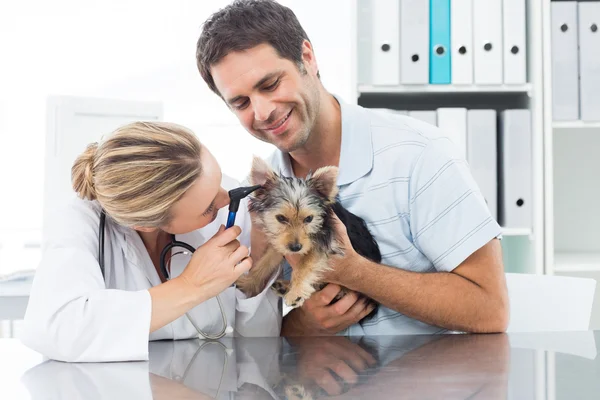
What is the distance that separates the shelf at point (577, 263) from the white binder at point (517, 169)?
229 mm

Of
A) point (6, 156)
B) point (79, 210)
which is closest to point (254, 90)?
point (79, 210)

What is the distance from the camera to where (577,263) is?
2.85m

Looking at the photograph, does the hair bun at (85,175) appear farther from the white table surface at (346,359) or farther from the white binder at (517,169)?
the white binder at (517,169)

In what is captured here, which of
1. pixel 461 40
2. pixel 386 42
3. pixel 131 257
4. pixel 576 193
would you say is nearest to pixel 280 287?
pixel 131 257

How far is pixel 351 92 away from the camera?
2848mm

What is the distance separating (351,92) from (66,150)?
120 cm

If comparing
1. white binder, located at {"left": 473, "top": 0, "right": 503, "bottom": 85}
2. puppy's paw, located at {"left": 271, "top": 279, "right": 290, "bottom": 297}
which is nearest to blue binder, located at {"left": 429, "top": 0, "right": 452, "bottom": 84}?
white binder, located at {"left": 473, "top": 0, "right": 503, "bottom": 85}

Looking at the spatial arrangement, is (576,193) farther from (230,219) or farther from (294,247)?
(230,219)

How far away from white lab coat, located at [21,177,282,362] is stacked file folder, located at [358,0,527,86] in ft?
5.05

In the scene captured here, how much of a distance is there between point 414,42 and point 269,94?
1223 mm

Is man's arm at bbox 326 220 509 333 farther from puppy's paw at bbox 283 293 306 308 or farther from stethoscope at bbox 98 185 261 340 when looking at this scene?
stethoscope at bbox 98 185 261 340

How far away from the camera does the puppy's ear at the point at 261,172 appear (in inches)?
68.9

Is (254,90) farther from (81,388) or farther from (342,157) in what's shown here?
(81,388)

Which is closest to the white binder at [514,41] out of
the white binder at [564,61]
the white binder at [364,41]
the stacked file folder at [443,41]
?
the stacked file folder at [443,41]
